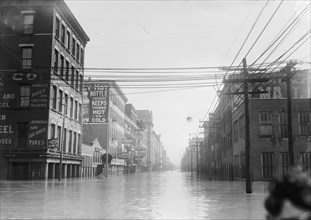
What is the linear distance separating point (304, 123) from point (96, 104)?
4242 cm

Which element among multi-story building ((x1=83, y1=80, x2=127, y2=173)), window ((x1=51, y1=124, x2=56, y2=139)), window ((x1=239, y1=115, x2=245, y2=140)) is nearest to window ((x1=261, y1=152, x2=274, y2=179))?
window ((x1=239, y1=115, x2=245, y2=140))

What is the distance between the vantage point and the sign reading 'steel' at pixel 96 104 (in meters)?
68.0

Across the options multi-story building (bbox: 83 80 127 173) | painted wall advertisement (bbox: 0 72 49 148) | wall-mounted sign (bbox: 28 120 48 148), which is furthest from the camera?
multi-story building (bbox: 83 80 127 173)

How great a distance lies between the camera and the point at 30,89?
1572 inches

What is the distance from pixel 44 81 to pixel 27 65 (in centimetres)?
229

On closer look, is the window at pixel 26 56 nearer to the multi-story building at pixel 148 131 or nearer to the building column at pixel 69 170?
the building column at pixel 69 170

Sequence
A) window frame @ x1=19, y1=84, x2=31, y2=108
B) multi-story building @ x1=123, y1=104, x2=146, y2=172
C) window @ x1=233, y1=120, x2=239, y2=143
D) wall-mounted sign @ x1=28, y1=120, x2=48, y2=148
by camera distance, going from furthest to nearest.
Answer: multi-story building @ x1=123, y1=104, x2=146, y2=172
window @ x1=233, y1=120, x2=239, y2=143
window frame @ x1=19, y1=84, x2=31, y2=108
wall-mounted sign @ x1=28, y1=120, x2=48, y2=148

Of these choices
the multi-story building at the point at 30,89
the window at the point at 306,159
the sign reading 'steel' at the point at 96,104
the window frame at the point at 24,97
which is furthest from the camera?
the sign reading 'steel' at the point at 96,104

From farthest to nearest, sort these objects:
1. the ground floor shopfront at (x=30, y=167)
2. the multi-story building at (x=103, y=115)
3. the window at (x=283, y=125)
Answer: the multi-story building at (x=103, y=115), the ground floor shopfront at (x=30, y=167), the window at (x=283, y=125)

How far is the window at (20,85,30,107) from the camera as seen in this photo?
39938mm

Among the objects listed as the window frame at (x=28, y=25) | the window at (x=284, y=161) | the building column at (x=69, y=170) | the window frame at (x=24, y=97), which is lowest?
the building column at (x=69, y=170)

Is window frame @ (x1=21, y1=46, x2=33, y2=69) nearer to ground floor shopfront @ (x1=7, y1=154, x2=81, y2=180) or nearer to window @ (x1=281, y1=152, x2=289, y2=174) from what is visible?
ground floor shopfront @ (x1=7, y1=154, x2=81, y2=180)

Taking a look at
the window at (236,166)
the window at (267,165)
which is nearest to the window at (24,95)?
the window at (236,166)

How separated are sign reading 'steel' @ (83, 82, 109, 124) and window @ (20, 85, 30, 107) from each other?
26985 mm
